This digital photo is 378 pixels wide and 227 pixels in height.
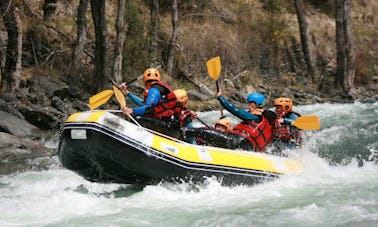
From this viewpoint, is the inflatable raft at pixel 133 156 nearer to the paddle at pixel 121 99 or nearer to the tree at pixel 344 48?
the paddle at pixel 121 99

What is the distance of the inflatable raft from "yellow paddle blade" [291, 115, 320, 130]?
1449 mm

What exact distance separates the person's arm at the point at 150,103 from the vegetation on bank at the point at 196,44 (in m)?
6.31

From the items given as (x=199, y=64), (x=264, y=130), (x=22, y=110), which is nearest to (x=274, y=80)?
(x=199, y=64)

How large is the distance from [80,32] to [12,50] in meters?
2.48

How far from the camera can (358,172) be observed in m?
8.33

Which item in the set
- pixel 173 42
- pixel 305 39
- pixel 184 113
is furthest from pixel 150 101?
pixel 305 39

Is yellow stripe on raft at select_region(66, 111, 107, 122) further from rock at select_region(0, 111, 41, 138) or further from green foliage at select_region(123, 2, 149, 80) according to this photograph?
green foliage at select_region(123, 2, 149, 80)

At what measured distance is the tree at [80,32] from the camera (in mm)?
14789

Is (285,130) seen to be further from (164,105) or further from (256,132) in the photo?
(164,105)

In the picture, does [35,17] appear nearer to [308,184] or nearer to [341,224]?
[308,184]

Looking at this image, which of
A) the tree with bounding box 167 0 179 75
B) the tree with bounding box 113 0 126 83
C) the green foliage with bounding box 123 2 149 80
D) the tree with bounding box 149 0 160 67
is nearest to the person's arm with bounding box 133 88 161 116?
the tree with bounding box 113 0 126 83

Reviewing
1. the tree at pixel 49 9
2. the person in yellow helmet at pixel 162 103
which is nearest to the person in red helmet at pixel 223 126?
the person in yellow helmet at pixel 162 103

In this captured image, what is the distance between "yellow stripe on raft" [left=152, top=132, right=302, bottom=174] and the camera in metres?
6.79

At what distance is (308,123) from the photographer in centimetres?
840
